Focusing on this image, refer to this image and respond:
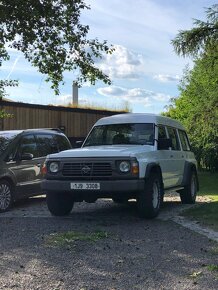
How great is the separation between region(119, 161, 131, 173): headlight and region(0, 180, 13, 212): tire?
3.36 m

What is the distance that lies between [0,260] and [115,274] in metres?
1.61

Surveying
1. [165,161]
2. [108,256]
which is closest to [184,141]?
[165,161]

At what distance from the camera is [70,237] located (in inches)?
302

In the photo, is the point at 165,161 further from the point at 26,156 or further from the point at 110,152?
the point at 26,156

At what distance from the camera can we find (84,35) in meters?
15.3

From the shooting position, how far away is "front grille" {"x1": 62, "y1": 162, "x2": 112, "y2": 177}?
9.06 meters

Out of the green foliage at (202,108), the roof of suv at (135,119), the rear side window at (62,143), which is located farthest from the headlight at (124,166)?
the green foliage at (202,108)

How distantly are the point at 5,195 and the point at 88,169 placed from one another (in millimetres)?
2882

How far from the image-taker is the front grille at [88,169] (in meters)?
9.06

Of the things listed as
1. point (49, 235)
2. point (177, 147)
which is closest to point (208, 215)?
point (177, 147)

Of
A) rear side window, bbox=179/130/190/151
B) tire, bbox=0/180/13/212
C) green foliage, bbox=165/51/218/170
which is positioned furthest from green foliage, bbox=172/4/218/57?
tire, bbox=0/180/13/212

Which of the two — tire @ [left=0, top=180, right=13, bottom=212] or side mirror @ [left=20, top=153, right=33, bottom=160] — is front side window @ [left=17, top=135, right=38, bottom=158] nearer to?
side mirror @ [left=20, top=153, right=33, bottom=160]

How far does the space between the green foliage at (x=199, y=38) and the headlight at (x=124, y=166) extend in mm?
8077

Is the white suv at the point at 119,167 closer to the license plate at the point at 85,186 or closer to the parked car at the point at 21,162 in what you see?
the license plate at the point at 85,186
